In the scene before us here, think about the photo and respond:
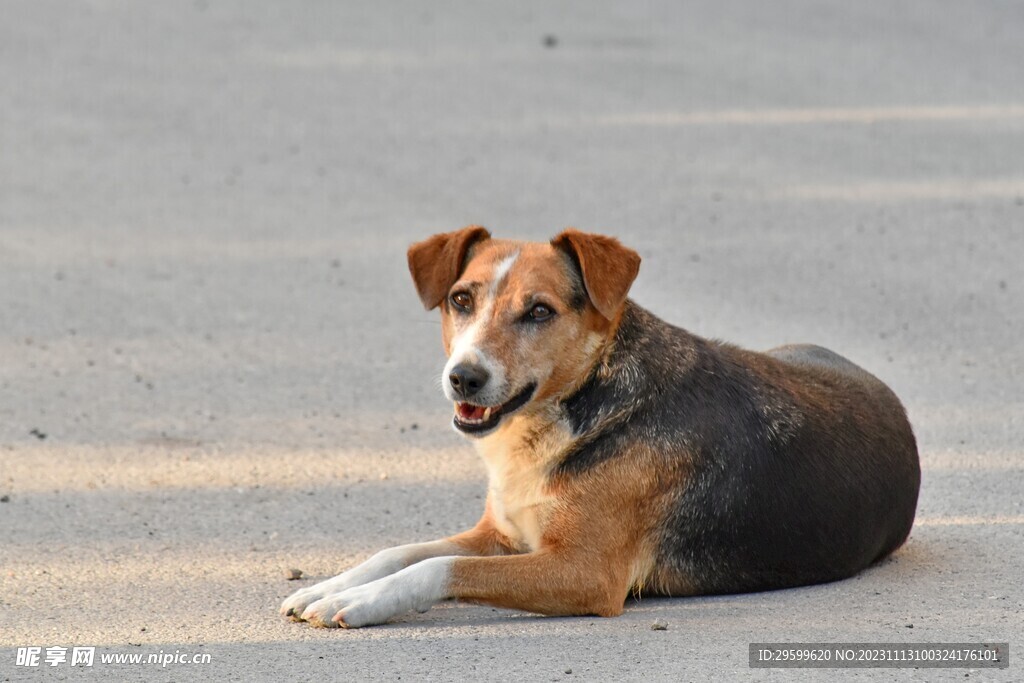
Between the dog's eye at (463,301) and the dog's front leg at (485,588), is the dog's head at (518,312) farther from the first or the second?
the dog's front leg at (485,588)

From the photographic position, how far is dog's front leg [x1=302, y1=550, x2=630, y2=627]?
17.8ft

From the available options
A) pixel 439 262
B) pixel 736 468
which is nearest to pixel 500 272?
pixel 439 262

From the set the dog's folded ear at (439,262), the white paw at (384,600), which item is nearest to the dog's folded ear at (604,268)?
the dog's folded ear at (439,262)

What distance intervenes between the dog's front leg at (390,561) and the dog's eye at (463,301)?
0.84 m

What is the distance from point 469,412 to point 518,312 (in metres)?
0.39

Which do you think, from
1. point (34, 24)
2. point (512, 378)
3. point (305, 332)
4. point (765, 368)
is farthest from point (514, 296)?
point (34, 24)

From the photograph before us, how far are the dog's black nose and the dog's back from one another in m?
0.45

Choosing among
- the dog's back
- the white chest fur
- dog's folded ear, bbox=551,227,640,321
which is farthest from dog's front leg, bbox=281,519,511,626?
dog's folded ear, bbox=551,227,640,321

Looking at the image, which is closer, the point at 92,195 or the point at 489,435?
the point at 489,435

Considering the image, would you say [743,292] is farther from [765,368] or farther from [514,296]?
[514,296]

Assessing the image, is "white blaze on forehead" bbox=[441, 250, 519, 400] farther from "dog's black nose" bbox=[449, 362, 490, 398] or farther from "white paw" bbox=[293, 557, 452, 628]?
"white paw" bbox=[293, 557, 452, 628]

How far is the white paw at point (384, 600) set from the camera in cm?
541

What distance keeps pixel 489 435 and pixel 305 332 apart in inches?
139

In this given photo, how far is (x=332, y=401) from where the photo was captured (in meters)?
8.09
